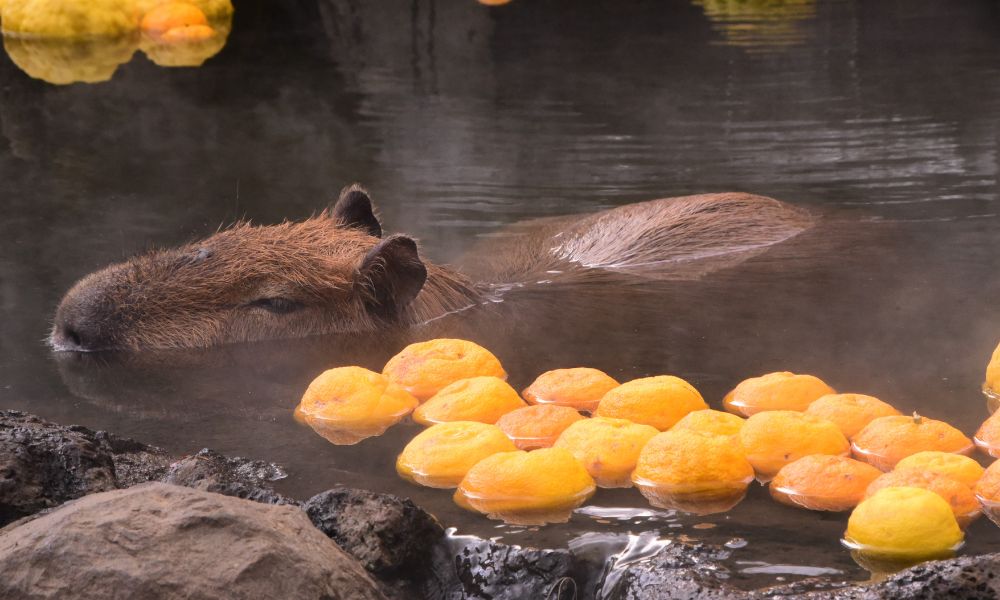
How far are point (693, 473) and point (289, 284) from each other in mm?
2811

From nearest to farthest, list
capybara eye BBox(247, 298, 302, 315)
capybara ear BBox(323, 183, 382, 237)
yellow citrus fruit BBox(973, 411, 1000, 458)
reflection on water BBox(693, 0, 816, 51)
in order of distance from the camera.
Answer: yellow citrus fruit BBox(973, 411, 1000, 458) → capybara eye BBox(247, 298, 302, 315) → capybara ear BBox(323, 183, 382, 237) → reflection on water BBox(693, 0, 816, 51)

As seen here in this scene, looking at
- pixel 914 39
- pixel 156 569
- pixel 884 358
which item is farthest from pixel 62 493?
pixel 914 39

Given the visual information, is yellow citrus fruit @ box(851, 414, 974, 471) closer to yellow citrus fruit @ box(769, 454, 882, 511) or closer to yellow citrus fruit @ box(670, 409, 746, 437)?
yellow citrus fruit @ box(769, 454, 882, 511)

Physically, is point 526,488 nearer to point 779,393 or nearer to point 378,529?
point 378,529

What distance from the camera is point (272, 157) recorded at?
10.3 m

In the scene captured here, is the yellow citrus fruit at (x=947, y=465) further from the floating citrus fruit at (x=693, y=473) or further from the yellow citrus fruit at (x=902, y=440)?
the floating citrus fruit at (x=693, y=473)

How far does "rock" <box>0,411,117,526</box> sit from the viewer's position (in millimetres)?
3580

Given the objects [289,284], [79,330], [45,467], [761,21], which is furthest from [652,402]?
[761,21]

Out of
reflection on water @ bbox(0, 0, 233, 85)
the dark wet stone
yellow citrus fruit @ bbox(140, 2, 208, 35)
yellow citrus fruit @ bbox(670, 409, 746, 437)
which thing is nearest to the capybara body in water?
yellow citrus fruit @ bbox(670, 409, 746, 437)

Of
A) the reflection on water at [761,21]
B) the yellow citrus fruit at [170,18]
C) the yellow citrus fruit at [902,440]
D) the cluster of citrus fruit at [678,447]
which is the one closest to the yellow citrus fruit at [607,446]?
the cluster of citrus fruit at [678,447]

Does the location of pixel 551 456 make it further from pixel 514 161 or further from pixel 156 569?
pixel 514 161

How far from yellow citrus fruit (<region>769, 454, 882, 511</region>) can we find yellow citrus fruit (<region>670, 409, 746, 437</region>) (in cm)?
28

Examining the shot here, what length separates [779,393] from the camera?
481cm

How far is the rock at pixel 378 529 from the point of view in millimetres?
3457
